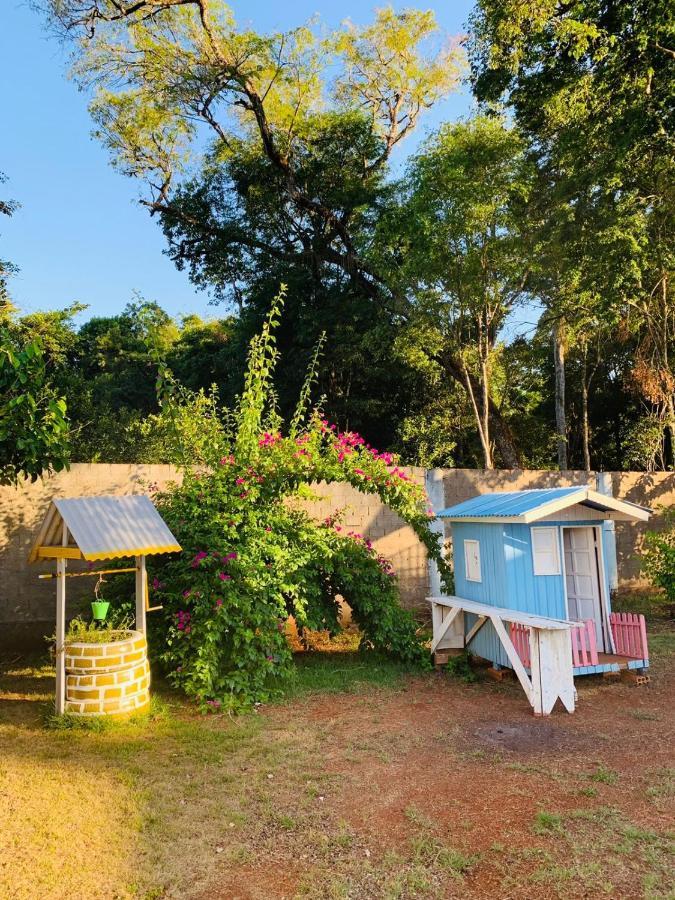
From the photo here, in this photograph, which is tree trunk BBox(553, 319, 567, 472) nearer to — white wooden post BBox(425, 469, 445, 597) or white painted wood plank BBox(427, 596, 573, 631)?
white wooden post BBox(425, 469, 445, 597)

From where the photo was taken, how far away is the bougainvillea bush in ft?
18.9

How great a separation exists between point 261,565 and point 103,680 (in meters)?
1.66

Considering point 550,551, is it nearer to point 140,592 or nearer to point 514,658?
point 514,658

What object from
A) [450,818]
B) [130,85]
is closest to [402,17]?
[130,85]

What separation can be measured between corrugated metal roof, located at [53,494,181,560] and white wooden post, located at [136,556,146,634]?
0.42 meters

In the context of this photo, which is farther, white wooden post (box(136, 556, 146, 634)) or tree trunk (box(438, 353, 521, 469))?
tree trunk (box(438, 353, 521, 469))

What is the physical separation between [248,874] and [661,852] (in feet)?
6.84

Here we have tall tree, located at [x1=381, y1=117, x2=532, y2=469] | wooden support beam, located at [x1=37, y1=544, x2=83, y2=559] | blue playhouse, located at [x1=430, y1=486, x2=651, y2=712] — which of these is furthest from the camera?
tall tree, located at [x1=381, y1=117, x2=532, y2=469]

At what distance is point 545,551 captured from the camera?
20.3 ft

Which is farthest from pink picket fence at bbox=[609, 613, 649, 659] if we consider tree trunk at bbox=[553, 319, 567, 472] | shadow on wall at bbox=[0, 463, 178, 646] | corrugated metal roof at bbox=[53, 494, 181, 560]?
tree trunk at bbox=[553, 319, 567, 472]

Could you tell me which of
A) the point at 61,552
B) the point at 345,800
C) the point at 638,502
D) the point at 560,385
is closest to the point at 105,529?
the point at 61,552

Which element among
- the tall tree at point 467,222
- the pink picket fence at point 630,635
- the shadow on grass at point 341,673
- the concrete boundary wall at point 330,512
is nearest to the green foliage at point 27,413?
the concrete boundary wall at point 330,512

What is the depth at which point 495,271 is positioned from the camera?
39.1ft

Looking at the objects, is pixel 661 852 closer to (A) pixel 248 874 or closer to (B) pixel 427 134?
(A) pixel 248 874
